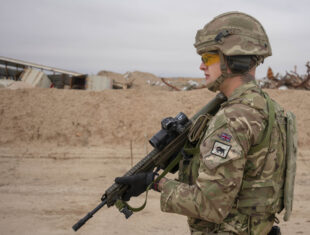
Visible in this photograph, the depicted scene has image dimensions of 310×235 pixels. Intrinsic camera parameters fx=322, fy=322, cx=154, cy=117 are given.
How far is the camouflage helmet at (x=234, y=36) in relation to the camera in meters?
1.90

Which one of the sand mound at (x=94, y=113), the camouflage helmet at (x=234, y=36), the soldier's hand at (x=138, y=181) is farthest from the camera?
the sand mound at (x=94, y=113)

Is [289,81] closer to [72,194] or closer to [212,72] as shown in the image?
[72,194]

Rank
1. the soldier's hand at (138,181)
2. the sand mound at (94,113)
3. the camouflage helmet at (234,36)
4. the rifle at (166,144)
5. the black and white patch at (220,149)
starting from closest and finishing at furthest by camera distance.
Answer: the black and white patch at (220,149), the camouflage helmet at (234,36), the soldier's hand at (138,181), the rifle at (166,144), the sand mound at (94,113)

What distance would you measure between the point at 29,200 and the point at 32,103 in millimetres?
6293

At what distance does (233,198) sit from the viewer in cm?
171

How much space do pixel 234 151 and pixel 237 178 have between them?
0.48 feet

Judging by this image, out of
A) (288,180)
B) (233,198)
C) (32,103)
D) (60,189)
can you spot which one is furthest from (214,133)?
(32,103)

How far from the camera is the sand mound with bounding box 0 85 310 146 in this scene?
33.8ft

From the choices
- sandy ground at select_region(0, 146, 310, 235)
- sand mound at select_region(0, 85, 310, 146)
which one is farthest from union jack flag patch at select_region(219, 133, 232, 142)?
sand mound at select_region(0, 85, 310, 146)

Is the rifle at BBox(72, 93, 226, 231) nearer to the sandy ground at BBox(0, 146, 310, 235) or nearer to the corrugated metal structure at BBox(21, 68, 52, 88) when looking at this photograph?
the sandy ground at BBox(0, 146, 310, 235)

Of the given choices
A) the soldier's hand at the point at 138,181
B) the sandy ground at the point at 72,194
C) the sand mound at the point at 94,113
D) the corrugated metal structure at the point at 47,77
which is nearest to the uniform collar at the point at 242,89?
the soldier's hand at the point at 138,181

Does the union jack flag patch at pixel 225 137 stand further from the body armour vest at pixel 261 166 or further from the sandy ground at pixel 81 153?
the sandy ground at pixel 81 153

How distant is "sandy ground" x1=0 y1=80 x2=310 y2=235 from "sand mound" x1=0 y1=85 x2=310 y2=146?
3 cm

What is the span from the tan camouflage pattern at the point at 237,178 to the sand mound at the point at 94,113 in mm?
8357
